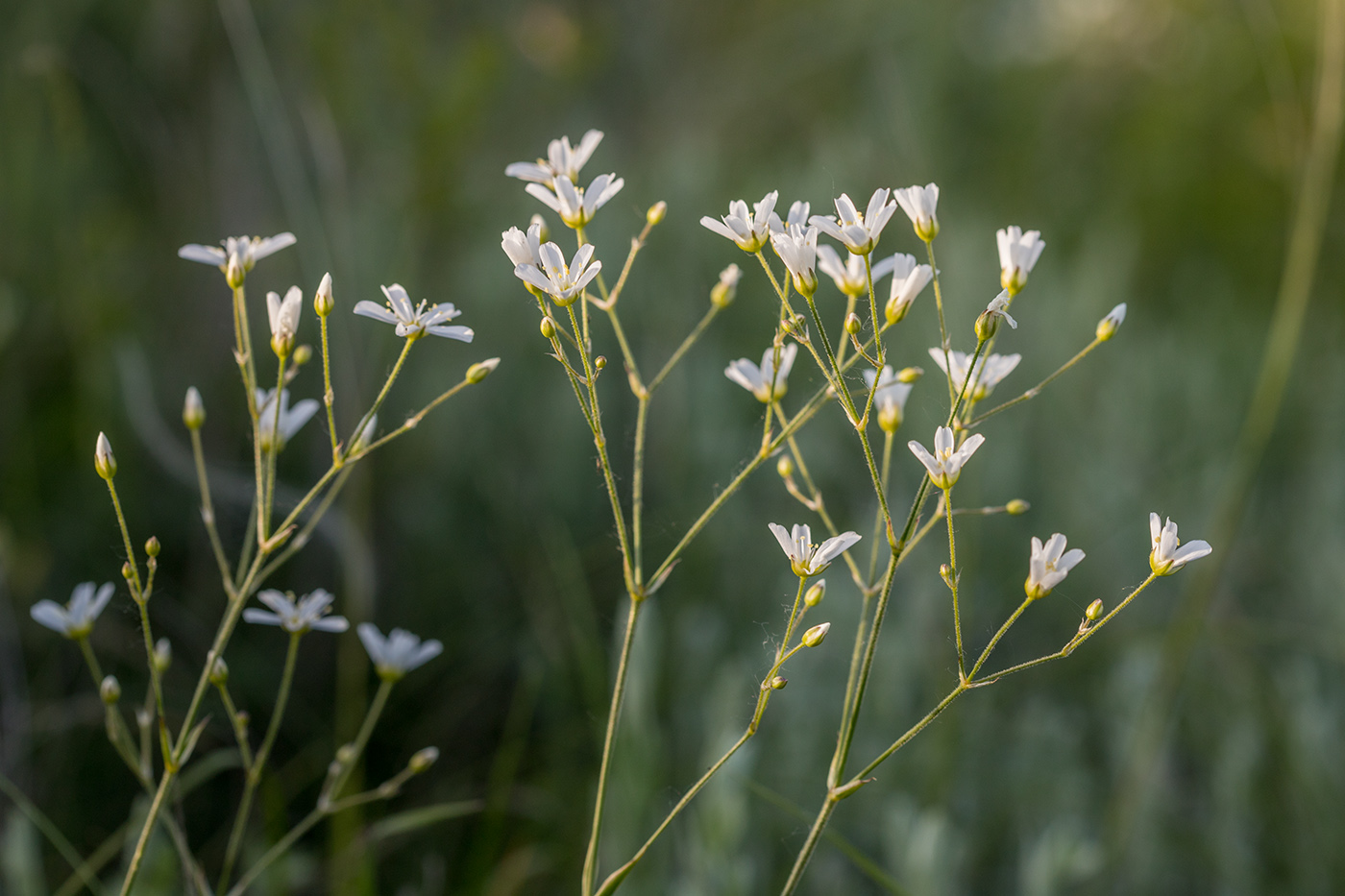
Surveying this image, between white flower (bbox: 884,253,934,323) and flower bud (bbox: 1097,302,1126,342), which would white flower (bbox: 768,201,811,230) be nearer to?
white flower (bbox: 884,253,934,323)

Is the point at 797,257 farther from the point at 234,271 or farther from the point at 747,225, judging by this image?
the point at 234,271

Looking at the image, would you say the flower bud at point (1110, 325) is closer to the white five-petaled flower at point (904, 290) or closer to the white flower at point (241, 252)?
the white five-petaled flower at point (904, 290)

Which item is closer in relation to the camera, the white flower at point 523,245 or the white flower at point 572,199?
the white flower at point 523,245

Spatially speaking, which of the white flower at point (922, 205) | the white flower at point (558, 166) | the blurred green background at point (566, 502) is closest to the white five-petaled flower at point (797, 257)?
the white flower at point (922, 205)

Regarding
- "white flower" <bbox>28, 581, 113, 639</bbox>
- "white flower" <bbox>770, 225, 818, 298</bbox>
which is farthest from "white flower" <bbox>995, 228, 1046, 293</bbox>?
"white flower" <bbox>28, 581, 113, 639</bbox>

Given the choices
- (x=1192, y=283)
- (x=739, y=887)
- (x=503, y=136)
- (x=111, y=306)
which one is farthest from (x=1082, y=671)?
(x=1192, y=283)

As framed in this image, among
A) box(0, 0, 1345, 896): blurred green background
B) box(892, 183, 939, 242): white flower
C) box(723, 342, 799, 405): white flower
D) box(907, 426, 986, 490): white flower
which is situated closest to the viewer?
box(907, 426, 986, 490): white flower
